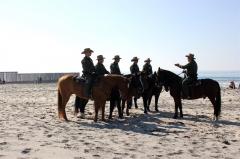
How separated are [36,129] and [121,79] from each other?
4.34 m

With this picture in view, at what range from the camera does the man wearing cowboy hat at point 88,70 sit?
15.3 meters

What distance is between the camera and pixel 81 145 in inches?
397

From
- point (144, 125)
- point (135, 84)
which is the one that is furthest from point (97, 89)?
point (135, 84)

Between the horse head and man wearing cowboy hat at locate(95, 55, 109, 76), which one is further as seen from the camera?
the horse head

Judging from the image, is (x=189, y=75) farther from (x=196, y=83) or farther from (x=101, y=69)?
(x=101, y=69)

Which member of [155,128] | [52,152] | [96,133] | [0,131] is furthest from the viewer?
[155,128]

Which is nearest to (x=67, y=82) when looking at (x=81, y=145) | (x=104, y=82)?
(x=104, y=82)

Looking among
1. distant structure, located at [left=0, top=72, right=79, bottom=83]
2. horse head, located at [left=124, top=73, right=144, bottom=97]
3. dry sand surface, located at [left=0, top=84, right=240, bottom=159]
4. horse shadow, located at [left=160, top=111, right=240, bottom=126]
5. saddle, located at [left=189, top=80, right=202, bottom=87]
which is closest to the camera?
dry sand surface, located at [left=0, top=84, right=240, bottom=159]

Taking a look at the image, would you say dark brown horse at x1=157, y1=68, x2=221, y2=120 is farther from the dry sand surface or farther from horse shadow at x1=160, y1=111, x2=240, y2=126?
the dry sand surface

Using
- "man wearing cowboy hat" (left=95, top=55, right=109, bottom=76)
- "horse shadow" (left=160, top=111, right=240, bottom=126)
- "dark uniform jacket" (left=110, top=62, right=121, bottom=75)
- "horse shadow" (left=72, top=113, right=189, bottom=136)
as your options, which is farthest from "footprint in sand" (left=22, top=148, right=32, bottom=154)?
"dark uniform jacket" (left=110, top=62, right=121, bottom=75)

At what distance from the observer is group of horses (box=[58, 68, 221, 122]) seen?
50.6 feet

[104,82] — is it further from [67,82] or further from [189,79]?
[189,79]

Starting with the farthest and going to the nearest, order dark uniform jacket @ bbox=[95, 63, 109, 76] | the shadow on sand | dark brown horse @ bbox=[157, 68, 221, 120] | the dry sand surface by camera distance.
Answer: dark uniform jacket @ bbox=[95, 63, 109, 76]
dark brown horse @ bbox=[157, 68, 221, 120]
the shadow on sand
the dry sand surface

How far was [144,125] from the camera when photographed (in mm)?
14289
